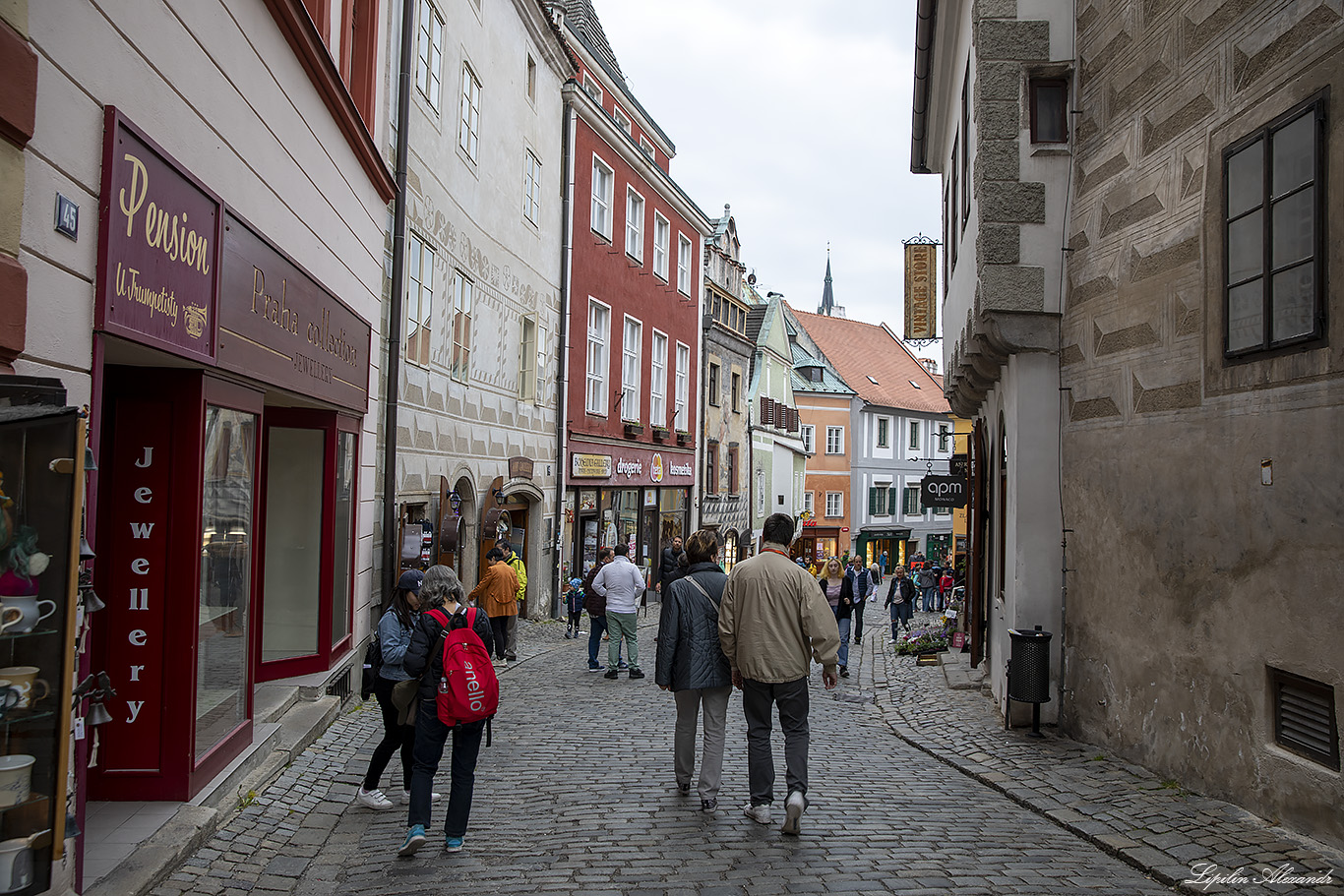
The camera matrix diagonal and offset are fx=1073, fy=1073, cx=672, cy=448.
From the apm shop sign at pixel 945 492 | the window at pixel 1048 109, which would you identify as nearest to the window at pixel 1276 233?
the window at pixel 1048 109

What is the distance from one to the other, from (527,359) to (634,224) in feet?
27.0

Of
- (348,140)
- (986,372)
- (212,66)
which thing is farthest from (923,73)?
(212,66)

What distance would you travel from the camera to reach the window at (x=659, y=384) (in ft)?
91.0

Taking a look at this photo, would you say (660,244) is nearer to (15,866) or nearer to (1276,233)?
(1276,233)

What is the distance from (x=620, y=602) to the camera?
42.0 feet

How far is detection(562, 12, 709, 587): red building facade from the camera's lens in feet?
72.6

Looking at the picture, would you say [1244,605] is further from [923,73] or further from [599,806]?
[923,73]

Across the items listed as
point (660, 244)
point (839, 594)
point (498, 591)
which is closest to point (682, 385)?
point (660, 244)

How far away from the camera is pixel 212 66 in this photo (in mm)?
5906

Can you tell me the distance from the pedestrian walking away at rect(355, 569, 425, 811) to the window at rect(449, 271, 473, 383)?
8.02 m

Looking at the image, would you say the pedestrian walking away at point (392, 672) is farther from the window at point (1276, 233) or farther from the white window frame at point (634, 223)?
the white window frame at point (634, 223)

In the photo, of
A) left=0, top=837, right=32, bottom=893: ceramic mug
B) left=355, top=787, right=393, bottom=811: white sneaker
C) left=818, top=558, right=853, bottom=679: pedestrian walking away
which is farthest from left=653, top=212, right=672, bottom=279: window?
left=0, top=837, right=32, bottom=893: ceramic mug

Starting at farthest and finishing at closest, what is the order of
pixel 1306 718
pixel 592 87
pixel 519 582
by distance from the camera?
pixel 592 87
pixel 519 582
pixel 1306 718

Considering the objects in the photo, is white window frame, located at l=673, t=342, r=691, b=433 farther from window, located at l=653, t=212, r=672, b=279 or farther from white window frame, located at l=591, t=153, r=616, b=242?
white window frame, located at l=591, t=153, r=616, b=242
